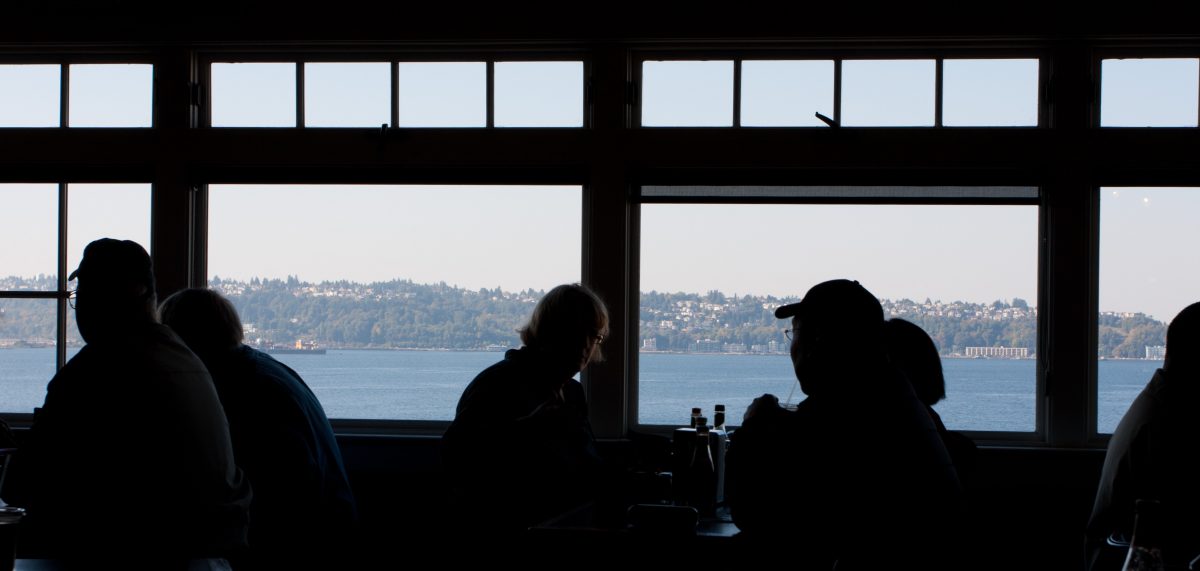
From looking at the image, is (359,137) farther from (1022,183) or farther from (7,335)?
(1022,183)

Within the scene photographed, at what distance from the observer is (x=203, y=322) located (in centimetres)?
266

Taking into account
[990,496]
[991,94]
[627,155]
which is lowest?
[990,496]

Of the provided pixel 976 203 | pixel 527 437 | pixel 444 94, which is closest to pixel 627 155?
pixel 444 94

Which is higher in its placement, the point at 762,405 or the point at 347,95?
the point at 347,95

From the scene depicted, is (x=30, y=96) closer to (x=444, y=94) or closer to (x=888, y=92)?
(x=444, y=94)

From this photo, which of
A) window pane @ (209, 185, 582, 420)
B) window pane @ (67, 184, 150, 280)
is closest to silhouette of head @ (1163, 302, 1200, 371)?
window pane @ (209, 185, 582, 420)

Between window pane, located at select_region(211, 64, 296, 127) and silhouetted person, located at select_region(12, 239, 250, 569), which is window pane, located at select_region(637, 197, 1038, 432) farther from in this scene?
silhouetted person, located at select_region(12, 239, 250, 569)

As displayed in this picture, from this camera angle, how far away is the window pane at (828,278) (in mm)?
4016

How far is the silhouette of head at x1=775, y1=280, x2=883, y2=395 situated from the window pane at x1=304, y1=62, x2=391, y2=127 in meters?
2.55

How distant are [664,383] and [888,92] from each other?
1.44 meters

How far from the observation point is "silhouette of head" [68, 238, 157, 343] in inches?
80.2

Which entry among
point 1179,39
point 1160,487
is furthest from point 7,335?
point 1179,39

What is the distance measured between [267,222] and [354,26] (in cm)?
88

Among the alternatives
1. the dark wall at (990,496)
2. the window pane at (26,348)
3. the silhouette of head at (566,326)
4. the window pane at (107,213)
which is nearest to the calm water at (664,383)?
the window pane at (26,348)
